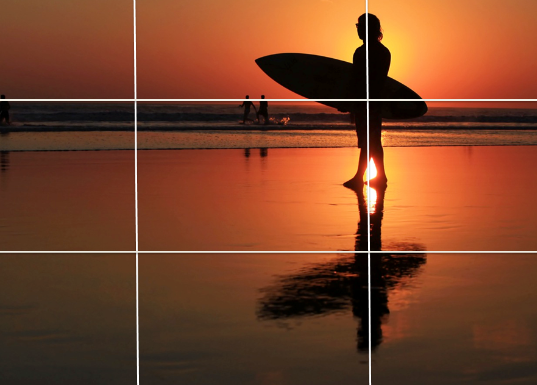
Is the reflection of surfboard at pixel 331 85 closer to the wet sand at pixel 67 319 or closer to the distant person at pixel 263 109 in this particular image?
the distant person at pixel 263 109

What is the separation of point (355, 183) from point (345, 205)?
0.70m

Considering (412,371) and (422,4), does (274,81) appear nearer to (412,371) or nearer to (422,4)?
(422,4)

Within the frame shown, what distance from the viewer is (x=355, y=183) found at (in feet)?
14.1

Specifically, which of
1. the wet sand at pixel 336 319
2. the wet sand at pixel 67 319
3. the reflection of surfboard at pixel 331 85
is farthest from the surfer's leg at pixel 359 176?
the wet sand at pixel 67 319

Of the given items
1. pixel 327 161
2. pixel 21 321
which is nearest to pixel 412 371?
pixel 21 321

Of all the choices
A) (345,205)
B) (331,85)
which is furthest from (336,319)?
(345,205)

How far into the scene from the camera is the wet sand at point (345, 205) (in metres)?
4.75

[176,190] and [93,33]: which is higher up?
[93,33]

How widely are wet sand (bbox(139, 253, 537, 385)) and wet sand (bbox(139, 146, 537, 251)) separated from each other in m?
0.46

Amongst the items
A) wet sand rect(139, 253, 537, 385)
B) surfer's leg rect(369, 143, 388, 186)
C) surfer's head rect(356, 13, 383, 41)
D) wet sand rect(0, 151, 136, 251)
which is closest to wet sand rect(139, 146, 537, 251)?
surfer's leg rect(369, 143, 388, 186)

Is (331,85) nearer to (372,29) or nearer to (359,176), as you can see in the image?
(372,29)

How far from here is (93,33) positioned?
6.09m

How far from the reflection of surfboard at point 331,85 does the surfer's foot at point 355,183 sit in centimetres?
41

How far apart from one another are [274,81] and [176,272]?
113cm
